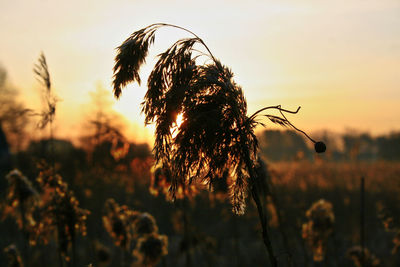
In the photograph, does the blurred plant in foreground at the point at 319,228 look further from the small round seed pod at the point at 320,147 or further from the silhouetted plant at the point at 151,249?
the small round seed pod at the point at 320,147

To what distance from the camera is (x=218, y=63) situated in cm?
395

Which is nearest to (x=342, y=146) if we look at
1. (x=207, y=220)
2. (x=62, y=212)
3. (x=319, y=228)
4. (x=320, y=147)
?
(x=207, y=220)

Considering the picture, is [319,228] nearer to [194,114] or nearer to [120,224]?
[120,224]

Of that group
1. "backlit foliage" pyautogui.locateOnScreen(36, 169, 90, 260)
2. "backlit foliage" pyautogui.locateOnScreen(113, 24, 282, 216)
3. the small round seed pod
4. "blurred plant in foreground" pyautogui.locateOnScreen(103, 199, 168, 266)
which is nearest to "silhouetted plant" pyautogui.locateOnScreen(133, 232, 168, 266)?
"blurred plant in foreground" pyautogui.locateOnScreen(103, 199, 168, 266)

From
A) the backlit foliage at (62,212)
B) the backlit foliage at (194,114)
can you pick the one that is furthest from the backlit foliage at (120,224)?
the backlit foliage at (194,114)

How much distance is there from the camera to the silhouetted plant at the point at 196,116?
12.0 feet

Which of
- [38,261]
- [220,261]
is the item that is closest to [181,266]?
[220,261]

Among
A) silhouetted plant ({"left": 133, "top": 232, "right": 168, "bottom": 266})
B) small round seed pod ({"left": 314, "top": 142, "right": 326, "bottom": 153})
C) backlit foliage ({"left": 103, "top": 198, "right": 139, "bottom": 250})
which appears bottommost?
silhouetted plant ({"left": 133, "top": 232, "right": 168, "bottom": 266})

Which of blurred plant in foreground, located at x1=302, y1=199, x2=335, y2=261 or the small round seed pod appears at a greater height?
the small round seed pod

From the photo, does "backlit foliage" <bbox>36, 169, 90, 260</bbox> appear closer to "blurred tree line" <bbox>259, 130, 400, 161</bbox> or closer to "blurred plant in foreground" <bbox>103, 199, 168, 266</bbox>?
"blurred plant in foreground" <bbox>103, 199, 168, 266</bbox>

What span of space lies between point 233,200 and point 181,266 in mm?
13501

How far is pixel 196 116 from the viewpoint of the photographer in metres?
3.57

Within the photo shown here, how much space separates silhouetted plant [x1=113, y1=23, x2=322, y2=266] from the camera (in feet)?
12.0

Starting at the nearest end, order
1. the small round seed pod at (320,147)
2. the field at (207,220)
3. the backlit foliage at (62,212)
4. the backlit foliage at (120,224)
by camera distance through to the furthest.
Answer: the small round seed pod at (320,147), the backlit foliage at (62,212), the backlit foliage at (120,224), the field at (207,220)
